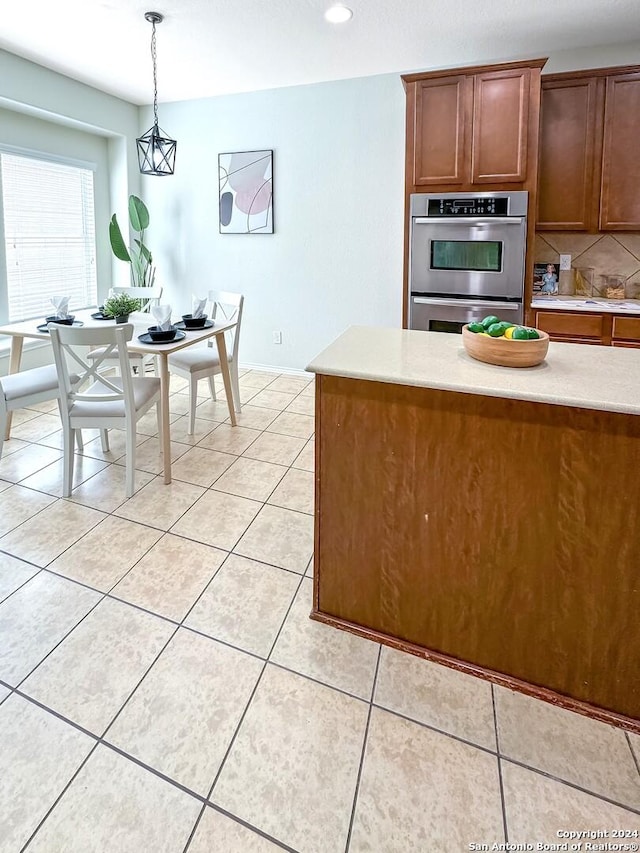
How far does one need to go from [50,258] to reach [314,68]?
2787 millimetres

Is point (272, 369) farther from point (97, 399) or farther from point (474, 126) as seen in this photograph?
point (474, 126)

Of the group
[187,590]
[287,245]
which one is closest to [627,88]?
[287,245]

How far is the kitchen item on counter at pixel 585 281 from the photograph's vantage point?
3.63 m

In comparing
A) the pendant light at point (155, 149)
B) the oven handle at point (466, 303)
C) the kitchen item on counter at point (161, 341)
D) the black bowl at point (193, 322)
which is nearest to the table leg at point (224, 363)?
the black bowl at point (193, 322)

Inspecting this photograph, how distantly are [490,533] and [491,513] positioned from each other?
0.20ft

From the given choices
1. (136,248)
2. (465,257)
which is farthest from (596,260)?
(136,248)

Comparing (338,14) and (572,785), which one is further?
(338,14)

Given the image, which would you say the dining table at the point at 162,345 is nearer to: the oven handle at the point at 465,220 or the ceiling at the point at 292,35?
the oven handle at the point at 465,220

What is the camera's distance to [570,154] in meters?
3.28

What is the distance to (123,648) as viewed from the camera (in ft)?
5.43

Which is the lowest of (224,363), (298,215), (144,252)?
(224,363)

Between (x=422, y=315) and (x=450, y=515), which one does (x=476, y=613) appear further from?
(x=422, y=315)

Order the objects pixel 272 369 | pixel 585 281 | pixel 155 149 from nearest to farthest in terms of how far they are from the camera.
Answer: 1. pixel 155 149
2. pixel 585 281
3. pixel 272 369

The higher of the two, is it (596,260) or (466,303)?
(596,260)
